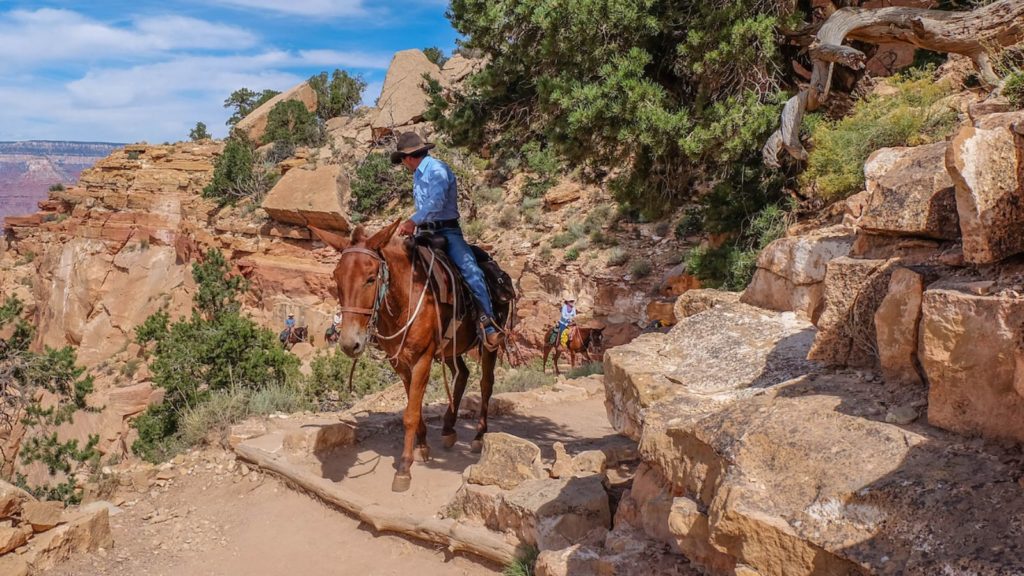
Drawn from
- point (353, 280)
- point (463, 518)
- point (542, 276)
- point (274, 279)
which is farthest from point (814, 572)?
point (274, 279)

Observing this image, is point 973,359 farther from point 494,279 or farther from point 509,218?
point 509,218

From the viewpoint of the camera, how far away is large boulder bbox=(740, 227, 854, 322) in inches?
207

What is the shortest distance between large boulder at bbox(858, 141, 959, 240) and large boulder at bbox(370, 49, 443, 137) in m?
32.2

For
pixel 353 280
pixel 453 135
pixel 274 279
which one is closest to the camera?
pixel 353 280

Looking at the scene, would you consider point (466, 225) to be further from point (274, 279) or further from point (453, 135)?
point (453, 135)

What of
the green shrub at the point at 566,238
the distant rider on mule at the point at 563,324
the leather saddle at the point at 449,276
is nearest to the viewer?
the leather saddle at the point at 449,276

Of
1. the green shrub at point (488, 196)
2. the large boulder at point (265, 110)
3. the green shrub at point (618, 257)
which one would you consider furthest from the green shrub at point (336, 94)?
the green shrub at point (618, 257)

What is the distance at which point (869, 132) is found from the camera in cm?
834

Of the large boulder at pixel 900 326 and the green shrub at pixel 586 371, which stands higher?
the large boulder at pixel 900 326

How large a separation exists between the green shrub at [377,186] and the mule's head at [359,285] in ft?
77.5

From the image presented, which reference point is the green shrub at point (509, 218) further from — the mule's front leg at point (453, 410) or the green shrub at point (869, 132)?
the mule's front leg at point (453, 410)

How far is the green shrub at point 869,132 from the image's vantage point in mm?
8125

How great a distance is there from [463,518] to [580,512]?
60.1 inches

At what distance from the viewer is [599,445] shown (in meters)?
8.43
